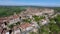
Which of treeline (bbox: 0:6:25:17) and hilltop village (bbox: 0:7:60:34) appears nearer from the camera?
hilltop village (bbox: 0:7:60:34)

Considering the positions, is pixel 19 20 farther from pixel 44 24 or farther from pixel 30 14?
pixel 44 24

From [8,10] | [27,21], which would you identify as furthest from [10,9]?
[27,21]

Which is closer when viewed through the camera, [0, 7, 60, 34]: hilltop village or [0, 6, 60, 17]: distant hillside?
→ [0, 7, 60, 34]: hilltop village

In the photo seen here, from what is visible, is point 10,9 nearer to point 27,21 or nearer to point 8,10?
point 8,10

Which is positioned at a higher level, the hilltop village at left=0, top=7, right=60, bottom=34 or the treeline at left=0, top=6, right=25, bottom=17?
the treeline at left=0, top=6, right=25, bottom=17

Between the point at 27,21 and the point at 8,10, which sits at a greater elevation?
the point at 8,10

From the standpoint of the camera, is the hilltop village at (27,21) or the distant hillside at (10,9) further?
the distant hillside at (10,9)

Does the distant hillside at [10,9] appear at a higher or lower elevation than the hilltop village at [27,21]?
higher

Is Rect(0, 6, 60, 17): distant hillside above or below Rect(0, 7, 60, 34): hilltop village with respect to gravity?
above
